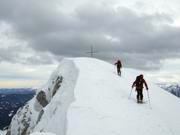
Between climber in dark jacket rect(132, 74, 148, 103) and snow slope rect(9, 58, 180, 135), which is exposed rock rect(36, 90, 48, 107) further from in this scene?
climber in dark jacket rect(132, 74, 148, 103)

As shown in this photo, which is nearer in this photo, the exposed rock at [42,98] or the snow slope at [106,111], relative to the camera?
the snow slope at [106,111]

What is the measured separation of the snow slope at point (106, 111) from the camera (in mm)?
22219

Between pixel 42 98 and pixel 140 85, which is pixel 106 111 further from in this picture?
pixel 42 98

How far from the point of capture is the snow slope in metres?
22.2

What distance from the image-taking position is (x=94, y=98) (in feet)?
90.4

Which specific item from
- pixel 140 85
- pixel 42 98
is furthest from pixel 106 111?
pixel 42 98

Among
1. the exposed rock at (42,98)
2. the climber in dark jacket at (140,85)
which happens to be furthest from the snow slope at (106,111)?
the exposed rock at (42,98)

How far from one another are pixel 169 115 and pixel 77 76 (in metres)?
11.0

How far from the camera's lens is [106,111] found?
979 inches

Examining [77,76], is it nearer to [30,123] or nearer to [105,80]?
[105,80]

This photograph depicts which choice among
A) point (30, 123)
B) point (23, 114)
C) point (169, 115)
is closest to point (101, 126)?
point (169, 115)

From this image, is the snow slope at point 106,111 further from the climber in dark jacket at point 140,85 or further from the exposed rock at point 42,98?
the exposed rock at point 42,98

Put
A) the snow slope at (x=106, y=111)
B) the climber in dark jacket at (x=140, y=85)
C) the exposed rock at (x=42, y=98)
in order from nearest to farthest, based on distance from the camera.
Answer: the snow slope at (x=106, y=111)
the climber in dark jacket at (x=140, y=85)
the exposed rock at (x=42, y=98)

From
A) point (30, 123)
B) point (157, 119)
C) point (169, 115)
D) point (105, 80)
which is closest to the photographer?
point (157, 119)
